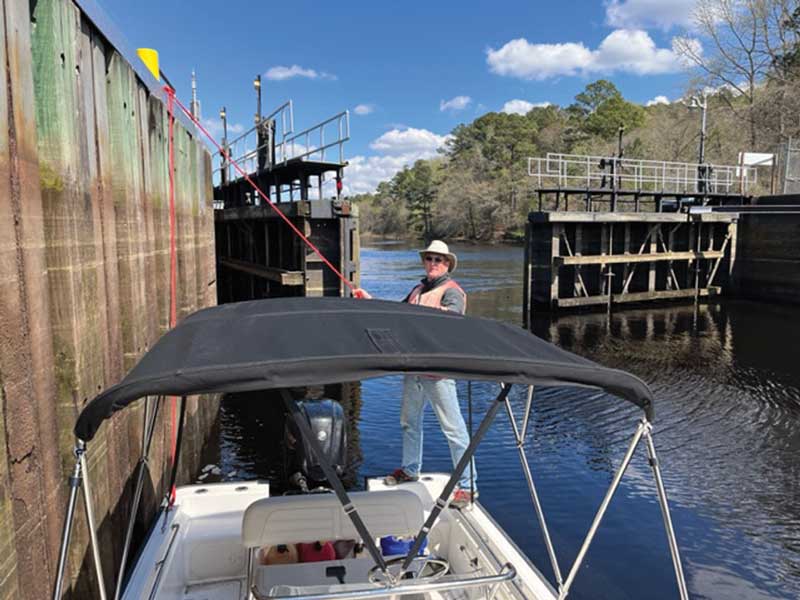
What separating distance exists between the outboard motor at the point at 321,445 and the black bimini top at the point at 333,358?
2.45 m

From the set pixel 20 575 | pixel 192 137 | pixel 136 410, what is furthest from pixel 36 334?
pixel 192 137

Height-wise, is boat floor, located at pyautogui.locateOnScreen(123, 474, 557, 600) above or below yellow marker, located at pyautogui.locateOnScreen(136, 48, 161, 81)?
below

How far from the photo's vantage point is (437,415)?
468cm

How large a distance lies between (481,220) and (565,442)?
193 ft

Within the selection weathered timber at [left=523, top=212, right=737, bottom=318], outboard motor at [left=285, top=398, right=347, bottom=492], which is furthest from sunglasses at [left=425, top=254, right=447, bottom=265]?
weathered timber at [left=523, top=212, right=737, bottom=318]

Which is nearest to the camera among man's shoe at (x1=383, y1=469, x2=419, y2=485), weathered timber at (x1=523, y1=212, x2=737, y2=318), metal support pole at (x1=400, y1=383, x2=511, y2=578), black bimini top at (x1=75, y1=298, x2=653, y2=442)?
black bimini top at (x1=75, y1=298, x2=653, y2=442)

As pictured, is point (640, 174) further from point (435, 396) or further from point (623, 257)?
point (435, 396)

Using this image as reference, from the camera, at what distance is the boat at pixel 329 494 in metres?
2.17

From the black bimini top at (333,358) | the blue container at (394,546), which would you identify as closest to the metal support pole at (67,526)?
the black bimini top at (333,358)

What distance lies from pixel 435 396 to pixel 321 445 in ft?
3.90

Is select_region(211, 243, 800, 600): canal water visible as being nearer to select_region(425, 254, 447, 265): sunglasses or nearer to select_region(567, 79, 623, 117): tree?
select_region(425, 254, 447, 265): sunglasses

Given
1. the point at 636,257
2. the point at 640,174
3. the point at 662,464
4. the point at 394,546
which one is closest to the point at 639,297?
the point at 636,257

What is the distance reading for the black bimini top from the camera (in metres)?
2.10

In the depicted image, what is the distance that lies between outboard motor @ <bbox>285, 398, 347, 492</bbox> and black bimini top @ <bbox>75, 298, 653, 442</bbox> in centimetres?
245
